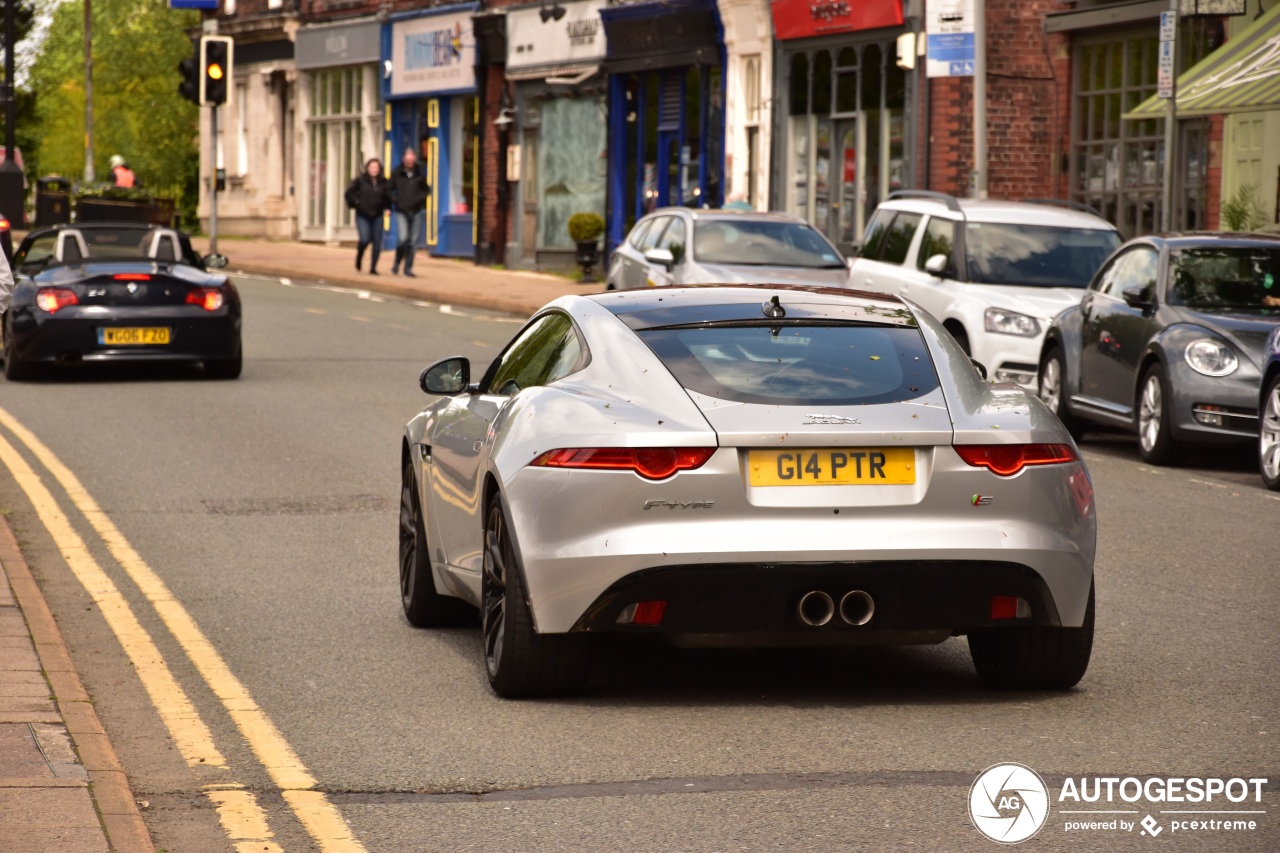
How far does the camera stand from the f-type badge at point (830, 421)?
6363 mm

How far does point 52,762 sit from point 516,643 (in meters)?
1.54

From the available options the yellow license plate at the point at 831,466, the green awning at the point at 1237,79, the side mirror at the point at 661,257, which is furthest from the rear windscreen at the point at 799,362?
the green awning at the point at 1237,79

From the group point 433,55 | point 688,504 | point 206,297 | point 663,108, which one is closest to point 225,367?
point 206,297

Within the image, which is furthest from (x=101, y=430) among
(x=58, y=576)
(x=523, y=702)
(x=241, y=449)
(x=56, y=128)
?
(x=56, y=128)

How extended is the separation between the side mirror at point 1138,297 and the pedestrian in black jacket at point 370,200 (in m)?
21.9

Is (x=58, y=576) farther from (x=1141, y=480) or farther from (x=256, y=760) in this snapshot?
(x=1141, y=480)

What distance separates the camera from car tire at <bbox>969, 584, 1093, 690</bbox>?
679 cm

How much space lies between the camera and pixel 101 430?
1498cm

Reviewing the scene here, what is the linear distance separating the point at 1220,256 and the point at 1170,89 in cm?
441

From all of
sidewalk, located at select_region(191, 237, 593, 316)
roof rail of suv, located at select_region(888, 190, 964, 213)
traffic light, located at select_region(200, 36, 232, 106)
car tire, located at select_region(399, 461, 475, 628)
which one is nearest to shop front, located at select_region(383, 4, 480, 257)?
sidewalk, located at select_region(191, 237, 593, 316)

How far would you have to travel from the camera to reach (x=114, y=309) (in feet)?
59.3

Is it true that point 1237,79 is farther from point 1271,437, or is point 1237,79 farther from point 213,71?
point 213,71

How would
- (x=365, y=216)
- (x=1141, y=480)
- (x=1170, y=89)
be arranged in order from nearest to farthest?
(x=1141, y=480)
(x=1170, y=89)
(x=365, y=216)

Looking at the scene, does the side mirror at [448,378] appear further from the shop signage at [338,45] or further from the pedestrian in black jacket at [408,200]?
the shop signage at [338,45]
